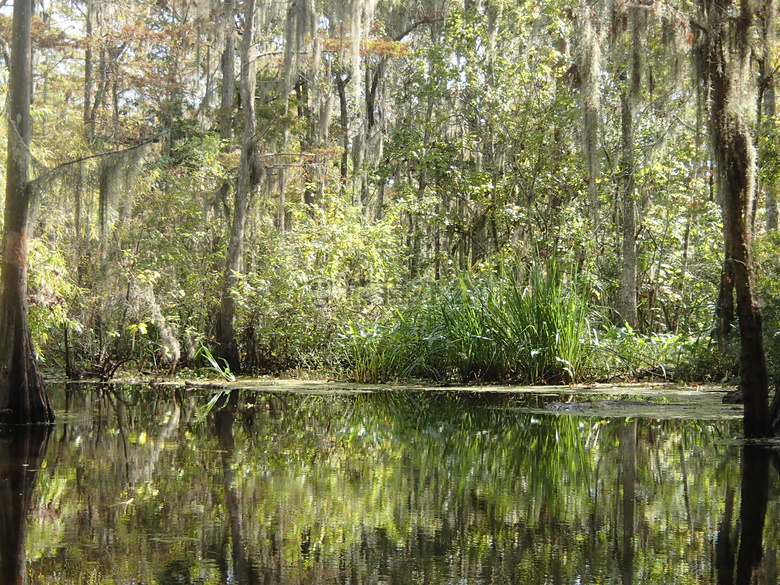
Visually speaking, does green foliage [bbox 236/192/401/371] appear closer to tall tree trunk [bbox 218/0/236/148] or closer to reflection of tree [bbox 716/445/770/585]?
tall tree trunk [bbox 218/0/236/148]

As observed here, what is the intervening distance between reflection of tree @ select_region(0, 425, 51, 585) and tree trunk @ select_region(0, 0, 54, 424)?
0.76 ft

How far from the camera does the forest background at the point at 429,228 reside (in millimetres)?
10820

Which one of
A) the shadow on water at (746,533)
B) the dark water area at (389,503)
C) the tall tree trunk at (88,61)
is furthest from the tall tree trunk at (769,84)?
the tall tree trunk at (88,61)

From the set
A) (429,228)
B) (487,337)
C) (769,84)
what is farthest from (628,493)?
(429,228)

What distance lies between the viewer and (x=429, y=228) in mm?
18594

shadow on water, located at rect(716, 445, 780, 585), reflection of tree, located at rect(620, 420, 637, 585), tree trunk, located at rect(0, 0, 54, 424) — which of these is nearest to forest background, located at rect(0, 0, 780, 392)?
tree trunk, located at rect(0, 0, 54, 424)

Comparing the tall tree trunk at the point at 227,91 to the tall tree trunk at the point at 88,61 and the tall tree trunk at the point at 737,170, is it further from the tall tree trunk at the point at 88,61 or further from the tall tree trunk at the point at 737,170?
the tall tree trunk at the point at 737,170

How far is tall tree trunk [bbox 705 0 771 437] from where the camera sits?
590 centimetres

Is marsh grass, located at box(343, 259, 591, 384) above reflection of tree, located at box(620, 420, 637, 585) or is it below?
above

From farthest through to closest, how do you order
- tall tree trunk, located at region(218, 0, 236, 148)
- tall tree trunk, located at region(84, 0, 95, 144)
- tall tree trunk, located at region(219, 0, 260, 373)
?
1. tall tree trunk, located at region(84, 0, 95, 144)
2. tall tree trunk, located at region(218, 0, 236, 148)
3. tall tree trunk, located at region(219, 0, 260, 373)

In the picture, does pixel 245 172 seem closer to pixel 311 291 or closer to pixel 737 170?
pixel 311 291

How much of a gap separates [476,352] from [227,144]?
9.02 m

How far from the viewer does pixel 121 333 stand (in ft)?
43.5

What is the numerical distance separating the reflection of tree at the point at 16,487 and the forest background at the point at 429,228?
7.34 ft
